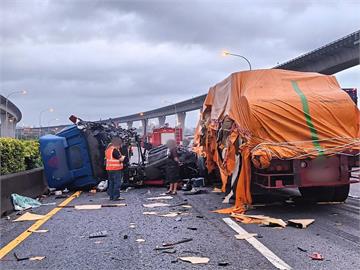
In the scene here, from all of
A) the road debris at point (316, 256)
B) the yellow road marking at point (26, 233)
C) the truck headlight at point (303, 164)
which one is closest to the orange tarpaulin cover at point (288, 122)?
the truck headlight at point (303, 164)

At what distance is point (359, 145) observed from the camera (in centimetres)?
902

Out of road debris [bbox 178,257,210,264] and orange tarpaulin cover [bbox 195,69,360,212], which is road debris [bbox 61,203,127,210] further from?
road debris [bbox 178,257,210,264]

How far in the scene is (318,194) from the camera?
10234 mm

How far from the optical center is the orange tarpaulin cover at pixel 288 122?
8.84m

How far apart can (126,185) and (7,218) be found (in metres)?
5.46

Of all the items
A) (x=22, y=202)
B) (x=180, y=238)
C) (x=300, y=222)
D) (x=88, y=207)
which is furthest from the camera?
(x=22, y=202)

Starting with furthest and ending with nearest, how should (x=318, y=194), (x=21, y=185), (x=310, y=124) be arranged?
(x=21, y=185), (x=318, y=194), (x=310, y=124)

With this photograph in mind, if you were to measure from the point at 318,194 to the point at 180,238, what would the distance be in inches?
174

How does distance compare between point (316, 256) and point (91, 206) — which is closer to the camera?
point (316, 256)

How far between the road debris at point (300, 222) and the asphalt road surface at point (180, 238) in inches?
3.7

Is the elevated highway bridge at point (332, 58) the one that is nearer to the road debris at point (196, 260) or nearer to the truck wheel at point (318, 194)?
the truck wheel at point (318, 194)

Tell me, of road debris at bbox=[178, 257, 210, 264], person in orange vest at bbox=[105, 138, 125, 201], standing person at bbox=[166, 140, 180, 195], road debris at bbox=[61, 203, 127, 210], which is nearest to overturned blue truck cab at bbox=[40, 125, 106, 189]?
person in orange vest at bbox=[105, 138, 125, 201]

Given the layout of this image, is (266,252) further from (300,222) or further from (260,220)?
(260,220)

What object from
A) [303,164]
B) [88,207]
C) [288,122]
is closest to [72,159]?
[88,207]
